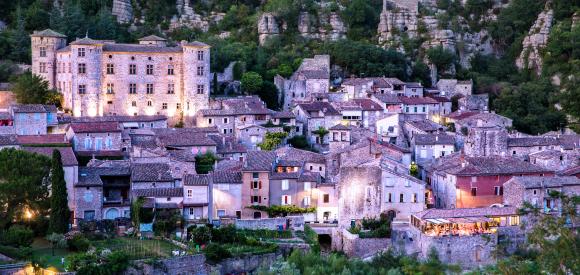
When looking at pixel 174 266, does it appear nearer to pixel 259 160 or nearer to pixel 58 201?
pixel 58 201

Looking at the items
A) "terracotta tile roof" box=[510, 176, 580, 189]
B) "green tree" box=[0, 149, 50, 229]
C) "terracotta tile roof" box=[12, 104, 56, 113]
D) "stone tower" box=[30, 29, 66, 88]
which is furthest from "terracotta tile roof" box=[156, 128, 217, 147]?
"terracotta tile roof" box=[510, 176, 580, 189]

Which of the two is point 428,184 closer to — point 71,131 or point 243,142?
point 243,142

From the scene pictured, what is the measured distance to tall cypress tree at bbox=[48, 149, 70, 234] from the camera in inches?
1479

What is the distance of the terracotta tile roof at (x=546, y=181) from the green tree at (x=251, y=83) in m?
19.3

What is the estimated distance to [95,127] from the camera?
46312 mm

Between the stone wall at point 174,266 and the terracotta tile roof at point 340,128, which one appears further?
the terracotta tile roof at point 340,128

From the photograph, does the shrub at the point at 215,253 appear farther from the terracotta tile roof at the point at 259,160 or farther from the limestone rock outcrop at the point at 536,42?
the limestone rock outcrop at the point at 536,42

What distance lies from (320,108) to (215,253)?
60.0ft

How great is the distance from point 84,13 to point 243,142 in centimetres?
2176

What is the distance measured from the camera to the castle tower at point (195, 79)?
177 feet

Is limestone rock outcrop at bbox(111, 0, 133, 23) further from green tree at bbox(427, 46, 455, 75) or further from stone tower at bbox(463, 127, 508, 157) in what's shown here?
stone tower at bbox(463, 127, 508, 157)

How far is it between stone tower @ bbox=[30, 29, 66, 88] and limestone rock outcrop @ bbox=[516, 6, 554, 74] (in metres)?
33.1

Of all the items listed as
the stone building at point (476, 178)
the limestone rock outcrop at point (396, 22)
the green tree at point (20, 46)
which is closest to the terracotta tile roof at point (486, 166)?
the stone building at point (476, 178)

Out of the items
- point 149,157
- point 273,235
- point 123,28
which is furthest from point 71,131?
point 123,28
